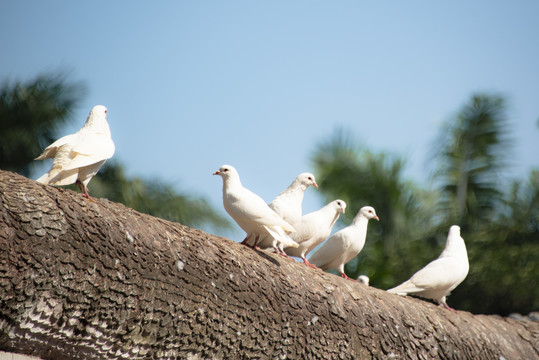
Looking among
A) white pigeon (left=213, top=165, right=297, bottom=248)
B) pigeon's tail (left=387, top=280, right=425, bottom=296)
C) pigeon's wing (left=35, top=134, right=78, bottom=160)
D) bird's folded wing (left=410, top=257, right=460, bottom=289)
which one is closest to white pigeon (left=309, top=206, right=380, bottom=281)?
pigeon's tail (left=387, top=280, right=425, bottom=296)

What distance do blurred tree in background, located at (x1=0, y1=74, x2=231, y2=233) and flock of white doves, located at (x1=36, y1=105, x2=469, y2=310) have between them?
3.68 m

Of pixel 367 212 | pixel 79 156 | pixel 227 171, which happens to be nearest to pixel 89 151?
pixel 79 156

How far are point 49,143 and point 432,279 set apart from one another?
22.3 ft

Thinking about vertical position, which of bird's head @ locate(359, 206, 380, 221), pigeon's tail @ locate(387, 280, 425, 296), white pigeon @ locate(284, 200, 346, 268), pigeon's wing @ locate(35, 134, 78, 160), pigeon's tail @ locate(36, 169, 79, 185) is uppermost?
pigeon's wing @ locate(35, 134, 78, 160)

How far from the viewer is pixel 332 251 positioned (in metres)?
7.52

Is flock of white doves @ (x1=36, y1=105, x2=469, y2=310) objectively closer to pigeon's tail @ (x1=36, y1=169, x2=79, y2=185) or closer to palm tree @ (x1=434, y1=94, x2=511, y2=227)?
pigeon's tail @ (x1=36, y1=169, x2=79, y2=185)

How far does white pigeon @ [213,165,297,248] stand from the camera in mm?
5570

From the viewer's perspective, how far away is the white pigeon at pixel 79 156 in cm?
488

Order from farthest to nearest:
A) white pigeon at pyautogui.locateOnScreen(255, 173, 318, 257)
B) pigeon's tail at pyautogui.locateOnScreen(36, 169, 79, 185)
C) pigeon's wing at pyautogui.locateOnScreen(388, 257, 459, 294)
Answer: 1. pigeon's wing at pyautogui.locateOnScreen(388, 257, 459, 294)
2. white pigeon at pyautogui.locateOnScreen(255, 173, 318, 257)
3. pigeon's tail at pyautogui.locateOnScreen(36, 169, 79, 185)

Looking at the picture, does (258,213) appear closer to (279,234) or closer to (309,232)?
(279,234)

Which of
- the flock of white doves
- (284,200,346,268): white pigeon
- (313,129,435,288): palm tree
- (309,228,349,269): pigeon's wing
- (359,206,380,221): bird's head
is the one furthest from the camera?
(313,129,435,288): palm tree

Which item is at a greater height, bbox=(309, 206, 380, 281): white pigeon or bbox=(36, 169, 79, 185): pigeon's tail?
bbox=(36, 169, 79, 185): pigeon's tail

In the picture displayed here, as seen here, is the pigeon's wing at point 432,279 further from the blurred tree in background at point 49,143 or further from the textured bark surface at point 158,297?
the blurred tree in background at point 49,143

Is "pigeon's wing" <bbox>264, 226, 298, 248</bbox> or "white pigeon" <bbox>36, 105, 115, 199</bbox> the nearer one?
"white pigeon" <bbox>36, 105, 115, 199</bbox>
